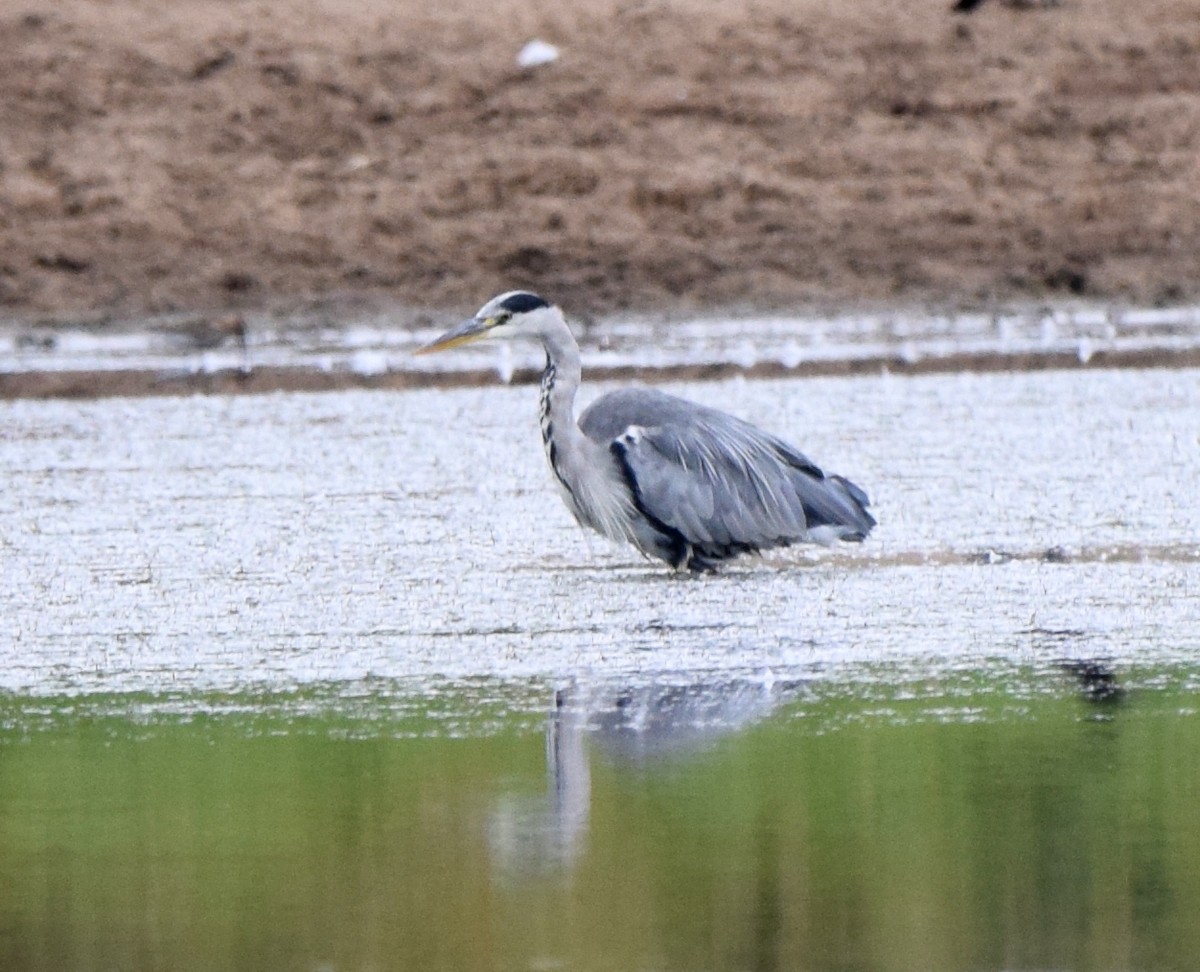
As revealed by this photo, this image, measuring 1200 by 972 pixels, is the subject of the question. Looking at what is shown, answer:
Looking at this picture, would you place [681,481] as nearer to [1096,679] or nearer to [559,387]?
[559,387]

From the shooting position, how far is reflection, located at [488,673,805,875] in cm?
417

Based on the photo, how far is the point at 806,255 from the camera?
14352 mm

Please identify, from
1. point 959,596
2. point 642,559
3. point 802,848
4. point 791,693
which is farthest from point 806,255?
point 802,848

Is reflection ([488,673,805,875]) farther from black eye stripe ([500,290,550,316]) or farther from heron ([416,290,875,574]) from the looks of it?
black eye stripe ([500,290,550,316])

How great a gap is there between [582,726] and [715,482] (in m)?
2.27

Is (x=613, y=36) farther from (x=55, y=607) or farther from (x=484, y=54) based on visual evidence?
(x=55, y=607)

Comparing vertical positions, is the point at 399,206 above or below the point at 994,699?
above

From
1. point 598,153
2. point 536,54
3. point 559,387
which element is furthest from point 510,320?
point 536,54

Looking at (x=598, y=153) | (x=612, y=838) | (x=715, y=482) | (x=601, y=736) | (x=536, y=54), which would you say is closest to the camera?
(x=612, y=838)

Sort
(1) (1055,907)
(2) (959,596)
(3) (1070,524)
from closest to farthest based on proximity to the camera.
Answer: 1. (1) (1055,907)
2. (2) (959,596)
3. (3) (1070,524)

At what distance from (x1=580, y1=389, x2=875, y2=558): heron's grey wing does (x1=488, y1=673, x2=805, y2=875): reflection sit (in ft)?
5.48

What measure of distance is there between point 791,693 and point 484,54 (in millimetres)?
11385

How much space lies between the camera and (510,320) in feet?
24.7

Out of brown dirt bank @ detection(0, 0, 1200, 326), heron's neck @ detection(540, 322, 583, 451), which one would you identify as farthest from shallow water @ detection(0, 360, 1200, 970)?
brown dirt bank @ detection(0, 0, 1200, 326)
